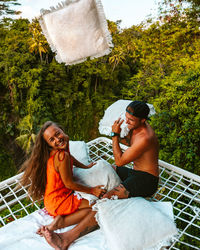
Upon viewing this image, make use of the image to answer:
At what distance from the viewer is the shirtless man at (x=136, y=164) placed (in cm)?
152

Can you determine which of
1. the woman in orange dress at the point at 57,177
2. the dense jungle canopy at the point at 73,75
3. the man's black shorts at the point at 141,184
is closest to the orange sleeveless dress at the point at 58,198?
the woman in orange dress at the point at 57,177

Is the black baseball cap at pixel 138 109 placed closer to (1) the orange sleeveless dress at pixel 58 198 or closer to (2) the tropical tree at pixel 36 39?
(1) the orange sleeveless dress at pixel 58 198

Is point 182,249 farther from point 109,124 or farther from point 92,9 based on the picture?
point 92,9

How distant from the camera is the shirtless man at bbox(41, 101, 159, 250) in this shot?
1.52 m

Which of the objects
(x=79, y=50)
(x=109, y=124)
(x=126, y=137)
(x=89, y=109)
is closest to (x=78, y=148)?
(x=109, y=124)

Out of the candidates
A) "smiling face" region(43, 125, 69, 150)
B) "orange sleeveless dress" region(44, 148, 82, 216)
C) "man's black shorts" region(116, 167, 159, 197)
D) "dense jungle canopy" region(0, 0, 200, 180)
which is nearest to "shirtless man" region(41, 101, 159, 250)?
"man's black shorts" region(116, 167, 159, 197)

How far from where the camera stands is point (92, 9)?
1157 millimetres

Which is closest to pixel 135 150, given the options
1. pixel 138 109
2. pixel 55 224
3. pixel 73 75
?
pixel 138 109

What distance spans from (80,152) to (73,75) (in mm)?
3428

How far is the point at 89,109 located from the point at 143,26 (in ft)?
9.07

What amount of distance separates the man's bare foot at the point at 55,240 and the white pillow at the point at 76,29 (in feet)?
4.33

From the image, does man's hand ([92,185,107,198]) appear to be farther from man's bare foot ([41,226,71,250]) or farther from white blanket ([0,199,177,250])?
man's bare foot ([41,226,71,250])

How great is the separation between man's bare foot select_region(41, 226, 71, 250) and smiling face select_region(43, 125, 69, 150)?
2.17 ft

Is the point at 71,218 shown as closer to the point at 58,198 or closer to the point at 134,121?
the point at 58,198
